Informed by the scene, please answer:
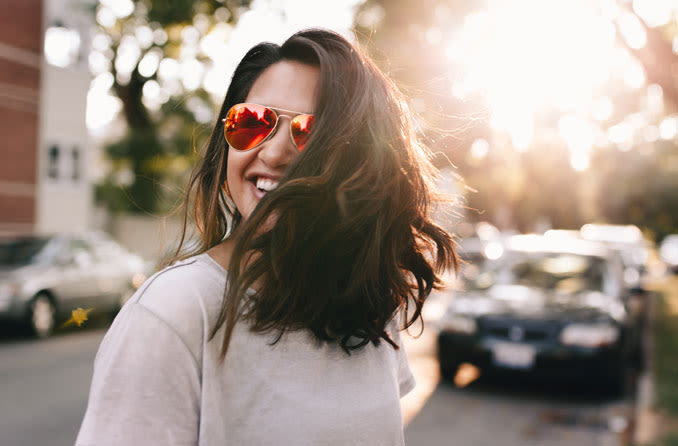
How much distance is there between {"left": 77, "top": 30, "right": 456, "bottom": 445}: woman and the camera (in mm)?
1215

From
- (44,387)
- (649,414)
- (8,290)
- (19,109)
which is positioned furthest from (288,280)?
(19,109)

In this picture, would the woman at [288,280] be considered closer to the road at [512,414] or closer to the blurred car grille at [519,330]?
the road at [512,414]

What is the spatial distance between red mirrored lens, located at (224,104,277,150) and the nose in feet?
0.05

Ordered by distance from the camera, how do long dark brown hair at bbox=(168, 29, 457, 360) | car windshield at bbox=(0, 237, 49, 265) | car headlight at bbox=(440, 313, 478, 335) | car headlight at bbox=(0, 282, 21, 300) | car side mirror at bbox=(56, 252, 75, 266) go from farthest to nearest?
car side mirror at bbox=(56, 252, 75, 266)
car windshield at bbox=(0, 237, 49, 265)
car headlight at bbox=(0, 282, 21, 300)
car headlight at bbox=(440, 313, 478, 335)
long dark brown hair at bbox=(168, 29, 457, 360)

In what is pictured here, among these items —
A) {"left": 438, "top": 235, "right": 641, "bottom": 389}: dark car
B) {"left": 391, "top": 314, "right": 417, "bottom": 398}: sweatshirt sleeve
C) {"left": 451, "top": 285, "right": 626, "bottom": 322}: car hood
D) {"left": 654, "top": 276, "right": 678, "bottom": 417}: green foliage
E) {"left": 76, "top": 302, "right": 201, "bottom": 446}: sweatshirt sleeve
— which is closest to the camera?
{"left": 76, "top": 302, "right": 201, "bottom": 446}: sweatshirt sleeve

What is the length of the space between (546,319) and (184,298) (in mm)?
6819

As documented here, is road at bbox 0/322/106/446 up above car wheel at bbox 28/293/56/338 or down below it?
above

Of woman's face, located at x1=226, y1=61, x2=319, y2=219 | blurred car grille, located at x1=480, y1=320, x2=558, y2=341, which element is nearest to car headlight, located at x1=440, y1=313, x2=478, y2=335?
blurred car grille, located at x1=480, y1=320, x2=558, y2=341

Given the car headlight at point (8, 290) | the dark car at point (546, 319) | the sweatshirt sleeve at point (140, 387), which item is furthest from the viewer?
the car headlight at point (8, 290)

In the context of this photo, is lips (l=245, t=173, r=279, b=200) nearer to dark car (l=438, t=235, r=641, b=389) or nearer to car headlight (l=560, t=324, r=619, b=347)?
dark car (l=438, t=235, r=641, b=389)

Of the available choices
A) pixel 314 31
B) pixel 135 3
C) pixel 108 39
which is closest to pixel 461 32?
pixel 135 3

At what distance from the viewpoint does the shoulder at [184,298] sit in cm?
123

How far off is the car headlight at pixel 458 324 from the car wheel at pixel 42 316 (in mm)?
6572

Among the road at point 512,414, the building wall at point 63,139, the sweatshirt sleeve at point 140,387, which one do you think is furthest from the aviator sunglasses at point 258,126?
the building wall at point 63,139
